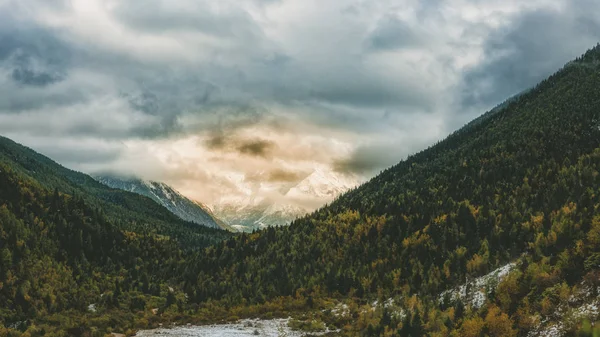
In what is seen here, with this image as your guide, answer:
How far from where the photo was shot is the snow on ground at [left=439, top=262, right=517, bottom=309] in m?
99.6

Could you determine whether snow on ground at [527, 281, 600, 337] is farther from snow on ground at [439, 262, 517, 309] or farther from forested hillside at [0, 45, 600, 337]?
snow on ground at [439, 262, 517, 309]

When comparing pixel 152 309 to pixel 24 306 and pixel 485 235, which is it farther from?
pixel 485 235

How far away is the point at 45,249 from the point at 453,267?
150849 mm

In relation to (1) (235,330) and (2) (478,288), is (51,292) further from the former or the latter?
(2) (478,288)

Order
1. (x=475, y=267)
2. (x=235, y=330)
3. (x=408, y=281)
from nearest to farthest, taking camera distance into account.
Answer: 1. (x=235, y=330)
2. (x=475, y=267)
3. (x=408, y=281)

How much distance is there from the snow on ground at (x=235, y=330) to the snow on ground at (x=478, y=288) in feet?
114

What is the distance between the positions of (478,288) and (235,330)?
52499mm

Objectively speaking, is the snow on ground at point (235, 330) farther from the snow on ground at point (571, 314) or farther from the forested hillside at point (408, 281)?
the snow on ground at point (571, 314)

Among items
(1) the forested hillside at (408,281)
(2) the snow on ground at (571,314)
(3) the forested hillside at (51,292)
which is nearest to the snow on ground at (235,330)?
(1) the forested hillside at (408,281)

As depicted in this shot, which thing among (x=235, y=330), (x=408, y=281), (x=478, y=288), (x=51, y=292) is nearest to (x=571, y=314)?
(x=478, y=288)

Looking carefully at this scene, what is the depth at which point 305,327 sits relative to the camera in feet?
358

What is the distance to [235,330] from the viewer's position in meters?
106

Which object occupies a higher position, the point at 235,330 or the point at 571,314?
the point at 571,314

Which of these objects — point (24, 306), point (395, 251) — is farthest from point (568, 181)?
point (24, 306)
